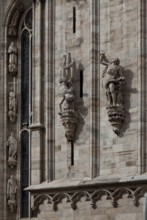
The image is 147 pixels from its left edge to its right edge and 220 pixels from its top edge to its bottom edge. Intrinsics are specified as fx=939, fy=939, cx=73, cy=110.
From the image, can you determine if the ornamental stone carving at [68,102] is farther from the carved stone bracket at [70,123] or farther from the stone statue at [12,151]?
the stone statue at [12,151]

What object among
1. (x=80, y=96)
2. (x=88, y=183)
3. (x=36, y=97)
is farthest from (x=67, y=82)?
(x=88, y=183)

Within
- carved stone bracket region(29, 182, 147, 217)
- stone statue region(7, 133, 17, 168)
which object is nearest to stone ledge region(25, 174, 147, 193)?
carved stone bracket region(29, 182, 147, 217)

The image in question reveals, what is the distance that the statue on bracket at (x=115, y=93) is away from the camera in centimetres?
2542

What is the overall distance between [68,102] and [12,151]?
3.71 metres

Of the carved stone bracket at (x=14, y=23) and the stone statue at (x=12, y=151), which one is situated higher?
the carved stone bracket at (x=14, y=23)

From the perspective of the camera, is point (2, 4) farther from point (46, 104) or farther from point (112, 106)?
point (112, 106)

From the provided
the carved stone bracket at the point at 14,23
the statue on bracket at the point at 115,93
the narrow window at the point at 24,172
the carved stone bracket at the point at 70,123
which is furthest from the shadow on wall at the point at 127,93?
the carved stone bracket at the point at 14,23

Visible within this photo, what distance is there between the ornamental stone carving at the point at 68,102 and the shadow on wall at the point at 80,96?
13 cm

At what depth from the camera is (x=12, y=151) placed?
29547mm

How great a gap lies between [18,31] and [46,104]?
3.55 meters

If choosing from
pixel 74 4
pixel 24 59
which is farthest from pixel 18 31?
pixel 74 4

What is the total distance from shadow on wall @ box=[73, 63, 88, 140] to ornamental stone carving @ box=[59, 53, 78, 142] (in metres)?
0.13

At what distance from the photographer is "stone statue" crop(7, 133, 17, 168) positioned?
96.9ft

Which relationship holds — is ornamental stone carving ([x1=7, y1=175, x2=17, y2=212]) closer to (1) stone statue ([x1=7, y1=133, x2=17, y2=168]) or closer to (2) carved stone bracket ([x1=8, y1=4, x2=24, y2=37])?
(1) stone statue ([x1=7, y1=133, x2=17, y2=168])
